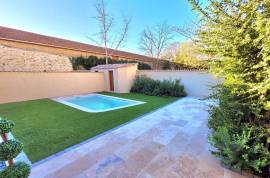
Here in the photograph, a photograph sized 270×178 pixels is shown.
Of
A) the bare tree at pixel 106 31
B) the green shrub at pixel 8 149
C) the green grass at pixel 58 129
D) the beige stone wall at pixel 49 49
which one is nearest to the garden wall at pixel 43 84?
the green grass at pixel 58 129

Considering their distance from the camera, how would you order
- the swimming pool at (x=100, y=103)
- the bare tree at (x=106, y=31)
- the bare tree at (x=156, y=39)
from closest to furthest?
the swimming pool at (x=100, y=103), the bare tree at (x=106, y=31), the bare tree at (x=156, y=39)

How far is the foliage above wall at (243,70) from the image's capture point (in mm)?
2094

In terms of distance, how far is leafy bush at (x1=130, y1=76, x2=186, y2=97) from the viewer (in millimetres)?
11164

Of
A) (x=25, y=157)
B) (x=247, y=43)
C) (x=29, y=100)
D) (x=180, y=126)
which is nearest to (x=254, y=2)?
(x=247, y=43)

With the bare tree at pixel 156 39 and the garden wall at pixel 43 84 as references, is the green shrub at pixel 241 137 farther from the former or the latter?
the bare tree at pixel 156 39

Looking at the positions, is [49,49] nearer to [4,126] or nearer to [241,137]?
[4,126]

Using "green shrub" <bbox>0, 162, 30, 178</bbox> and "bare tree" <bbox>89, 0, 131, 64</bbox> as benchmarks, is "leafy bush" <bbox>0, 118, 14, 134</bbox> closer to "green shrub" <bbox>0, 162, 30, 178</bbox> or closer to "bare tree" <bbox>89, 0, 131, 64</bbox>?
"green shrub" <bbox>0, 162, 30, 178</bbox>

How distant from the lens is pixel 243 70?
2391 millimetres

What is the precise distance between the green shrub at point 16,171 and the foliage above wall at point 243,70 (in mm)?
3128

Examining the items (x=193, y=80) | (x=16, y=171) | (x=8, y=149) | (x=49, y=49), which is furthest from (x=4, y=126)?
(x=49, y=49)

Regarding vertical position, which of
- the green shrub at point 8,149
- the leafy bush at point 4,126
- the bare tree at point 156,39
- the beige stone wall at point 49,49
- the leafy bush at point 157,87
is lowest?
the leafy bush at point 157,87

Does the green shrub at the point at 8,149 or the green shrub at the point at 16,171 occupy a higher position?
the green shrub at the point at 8,149

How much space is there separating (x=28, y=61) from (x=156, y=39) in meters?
18.4

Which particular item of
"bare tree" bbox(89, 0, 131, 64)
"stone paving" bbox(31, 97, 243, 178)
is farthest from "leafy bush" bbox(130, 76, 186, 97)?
"bare tree" bbox(89, 0, 131, 64)
